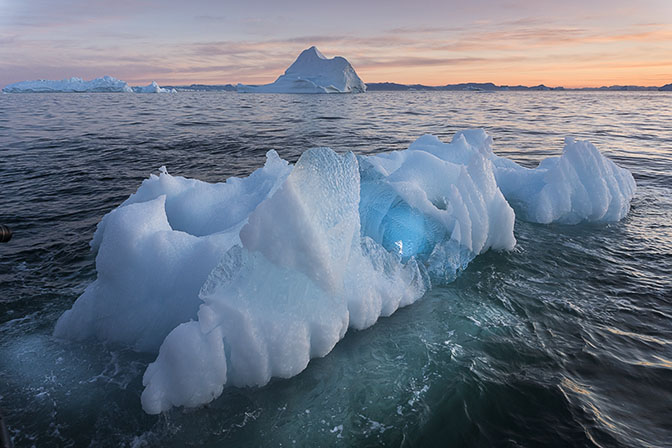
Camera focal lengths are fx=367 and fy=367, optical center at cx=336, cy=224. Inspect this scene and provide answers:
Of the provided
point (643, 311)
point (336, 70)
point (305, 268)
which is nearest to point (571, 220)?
point (643, 311)

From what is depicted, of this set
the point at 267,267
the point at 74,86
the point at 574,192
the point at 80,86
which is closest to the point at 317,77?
the point at 80,86

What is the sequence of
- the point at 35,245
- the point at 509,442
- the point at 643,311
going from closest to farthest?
the point at 509,442 → the point at 643,311 → the point at 35,245

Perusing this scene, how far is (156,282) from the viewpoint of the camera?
12.7ft

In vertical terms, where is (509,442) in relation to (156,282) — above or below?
below

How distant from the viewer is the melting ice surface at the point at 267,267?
3.08 metres

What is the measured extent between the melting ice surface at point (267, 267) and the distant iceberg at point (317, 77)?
81.8 meters

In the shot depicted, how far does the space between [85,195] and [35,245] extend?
3.35 metres

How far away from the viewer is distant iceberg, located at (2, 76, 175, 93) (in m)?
92.3

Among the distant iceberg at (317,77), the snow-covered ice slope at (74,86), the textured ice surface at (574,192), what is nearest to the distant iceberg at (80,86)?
the snow-covered ice slope at (74,86)

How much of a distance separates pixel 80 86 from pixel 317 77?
60834 mm

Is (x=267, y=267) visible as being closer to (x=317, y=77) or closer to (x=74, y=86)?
(x=317, y=77)

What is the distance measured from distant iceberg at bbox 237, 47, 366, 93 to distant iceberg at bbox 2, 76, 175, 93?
32250 mm

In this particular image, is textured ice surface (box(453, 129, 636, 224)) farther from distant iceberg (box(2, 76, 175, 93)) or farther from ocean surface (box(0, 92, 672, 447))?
distant iceberg (box(2, 76, 175, 93))

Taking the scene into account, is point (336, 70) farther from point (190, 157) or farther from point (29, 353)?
point (29, 353)
